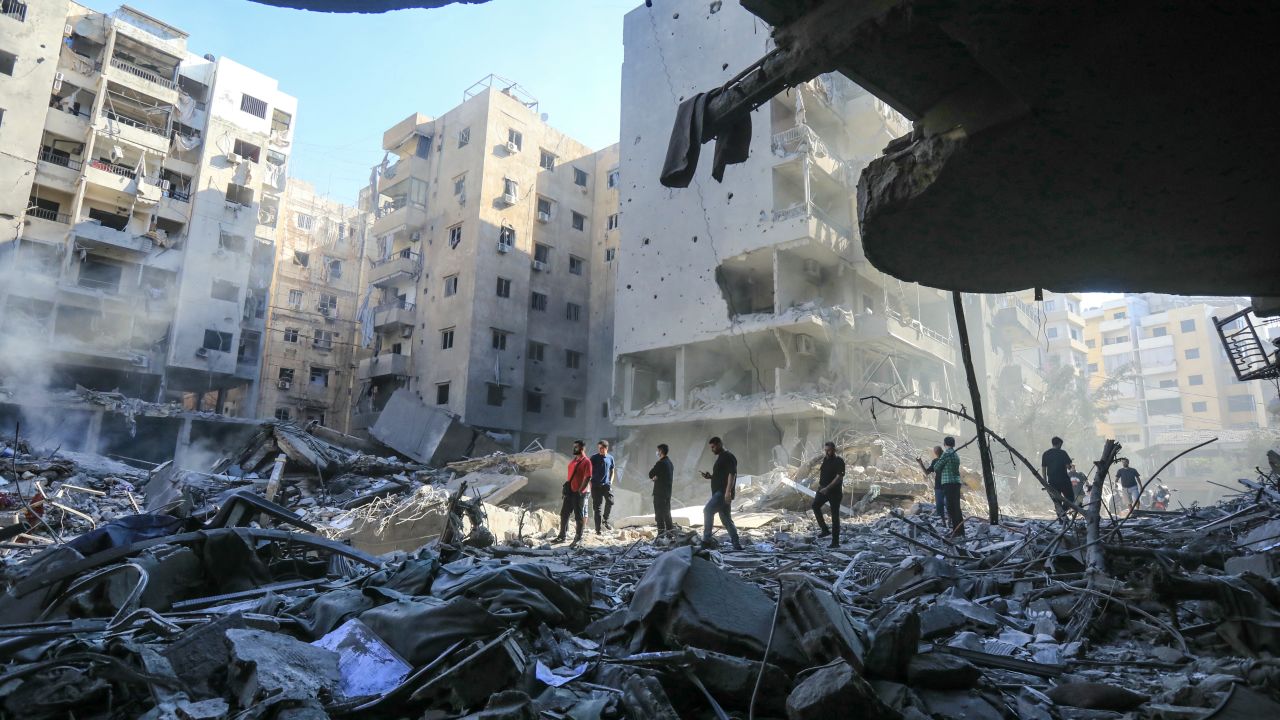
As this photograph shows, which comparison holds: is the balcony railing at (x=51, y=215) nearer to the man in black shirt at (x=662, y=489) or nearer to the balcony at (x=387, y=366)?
the balcony at (x=387, y=366)

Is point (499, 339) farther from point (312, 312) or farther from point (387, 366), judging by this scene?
point (312, 312)

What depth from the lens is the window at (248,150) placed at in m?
33.2

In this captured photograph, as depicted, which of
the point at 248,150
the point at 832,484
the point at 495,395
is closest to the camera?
the point at 832,484

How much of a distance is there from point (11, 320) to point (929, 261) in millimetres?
33586

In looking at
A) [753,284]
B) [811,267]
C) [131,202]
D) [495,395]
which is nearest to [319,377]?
[131,202]

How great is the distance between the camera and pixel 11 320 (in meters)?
25.1

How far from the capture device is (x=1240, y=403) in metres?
48.8

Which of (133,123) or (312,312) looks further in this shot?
(312,312)

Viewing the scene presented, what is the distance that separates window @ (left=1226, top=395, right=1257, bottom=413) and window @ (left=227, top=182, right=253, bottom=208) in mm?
67968

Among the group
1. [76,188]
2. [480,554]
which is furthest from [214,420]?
[480,554]

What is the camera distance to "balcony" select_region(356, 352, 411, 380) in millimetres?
32125

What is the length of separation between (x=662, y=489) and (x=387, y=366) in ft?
84.5

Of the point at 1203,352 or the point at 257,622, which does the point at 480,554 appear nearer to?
the point at 257,622

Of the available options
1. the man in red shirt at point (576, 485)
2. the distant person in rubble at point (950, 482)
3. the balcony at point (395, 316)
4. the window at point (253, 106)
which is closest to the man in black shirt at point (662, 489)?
the man in red shirt at point (576, 485)
